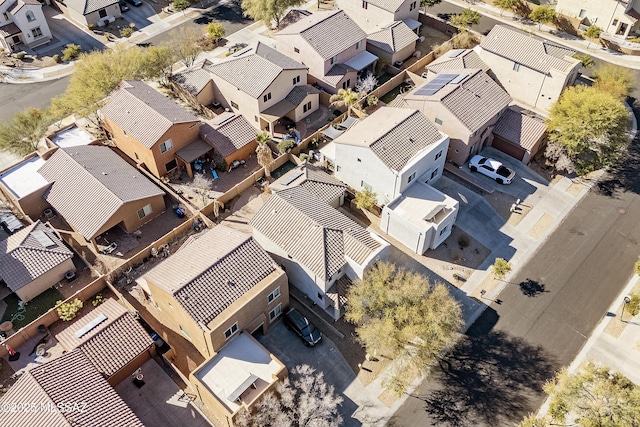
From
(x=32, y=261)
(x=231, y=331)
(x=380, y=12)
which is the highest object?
(x=380, y=12)

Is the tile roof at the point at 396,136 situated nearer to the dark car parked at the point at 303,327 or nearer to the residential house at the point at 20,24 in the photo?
the dark car parked at the point at 303,327

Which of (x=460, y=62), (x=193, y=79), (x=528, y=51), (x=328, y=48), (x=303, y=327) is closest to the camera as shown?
(x=303, y=327)

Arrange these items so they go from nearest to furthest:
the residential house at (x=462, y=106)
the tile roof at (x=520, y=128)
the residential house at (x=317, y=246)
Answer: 1. the residential house at (x=317, y=246)
2. the residential house at (x=462, y=106)
3. the tile roof at (x=520, y=128)

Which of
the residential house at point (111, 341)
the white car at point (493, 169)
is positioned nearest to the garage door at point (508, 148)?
the white car at point (493, 169)

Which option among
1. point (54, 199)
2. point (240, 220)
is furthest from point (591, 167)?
point (54, 199)

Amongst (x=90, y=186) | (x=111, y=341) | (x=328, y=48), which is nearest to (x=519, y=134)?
(x=328, y=48)

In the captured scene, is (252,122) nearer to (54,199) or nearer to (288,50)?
(288,50)

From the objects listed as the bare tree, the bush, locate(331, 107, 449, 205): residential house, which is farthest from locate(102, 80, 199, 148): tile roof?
the bare tree

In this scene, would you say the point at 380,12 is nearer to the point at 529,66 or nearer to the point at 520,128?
the point at 529,66

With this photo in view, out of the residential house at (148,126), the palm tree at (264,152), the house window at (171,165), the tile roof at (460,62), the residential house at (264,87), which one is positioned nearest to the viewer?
the residential house at (148,126)
